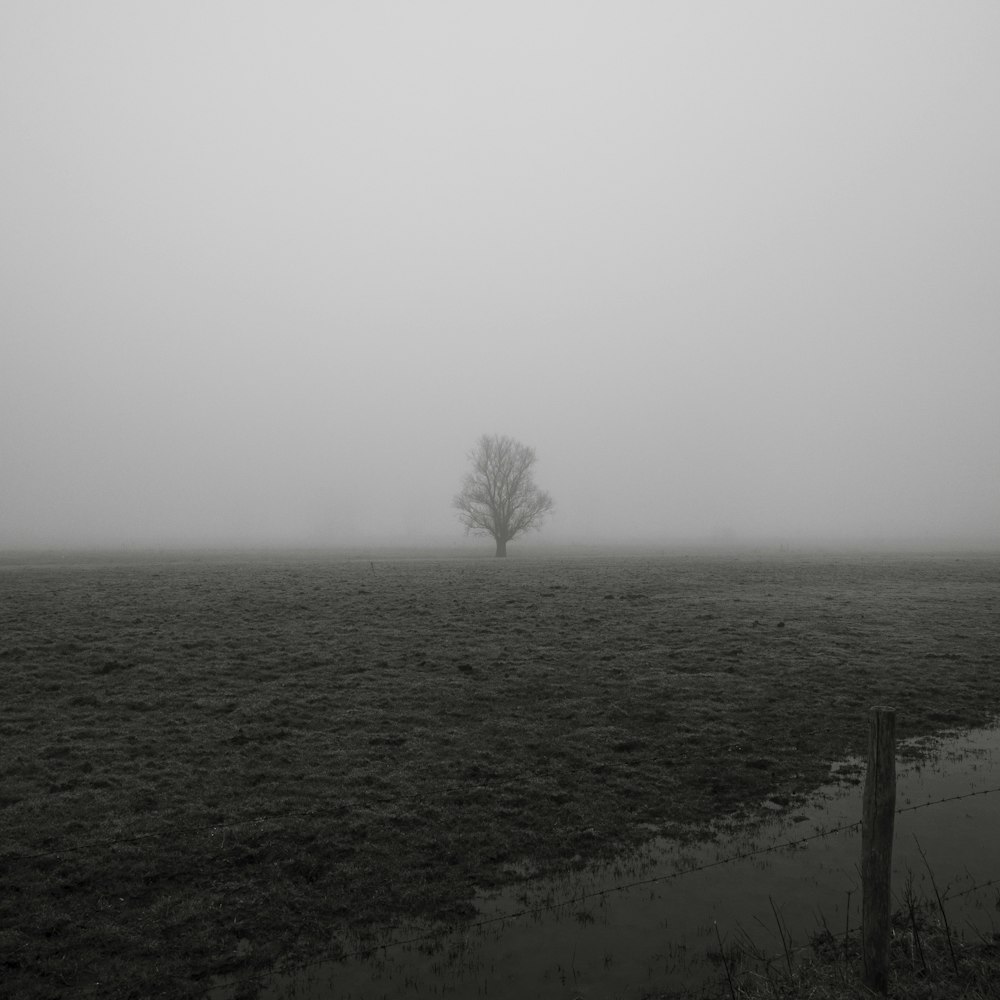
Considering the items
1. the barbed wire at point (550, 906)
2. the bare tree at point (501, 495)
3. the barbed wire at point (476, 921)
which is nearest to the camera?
the barbed wire at point (550, 906)

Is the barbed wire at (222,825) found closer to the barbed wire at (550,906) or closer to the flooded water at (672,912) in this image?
the flooded water at (672,912)

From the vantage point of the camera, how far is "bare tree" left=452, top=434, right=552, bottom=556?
76312mm

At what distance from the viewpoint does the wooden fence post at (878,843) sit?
714 centimetres

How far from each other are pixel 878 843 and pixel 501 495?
69976 millimetres

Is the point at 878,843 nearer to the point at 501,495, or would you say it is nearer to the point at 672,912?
the point at 672,912

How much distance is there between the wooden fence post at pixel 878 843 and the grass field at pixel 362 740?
4845 mm

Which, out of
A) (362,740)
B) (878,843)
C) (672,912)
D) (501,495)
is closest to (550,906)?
(672,912)

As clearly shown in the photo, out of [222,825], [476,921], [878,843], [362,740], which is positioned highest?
[878,843]

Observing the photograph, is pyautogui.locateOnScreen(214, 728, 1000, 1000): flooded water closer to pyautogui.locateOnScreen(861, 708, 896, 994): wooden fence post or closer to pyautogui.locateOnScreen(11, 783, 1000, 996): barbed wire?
pyautogui.locateOnScreen(11, 783, 1000, 996): barbed wire

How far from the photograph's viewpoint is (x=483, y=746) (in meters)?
15.6

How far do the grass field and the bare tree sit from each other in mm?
42974

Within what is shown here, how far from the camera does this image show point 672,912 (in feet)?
31.7

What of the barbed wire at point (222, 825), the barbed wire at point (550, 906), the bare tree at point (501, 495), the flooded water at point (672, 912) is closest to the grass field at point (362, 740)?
the barbed wire at point (222, 825)

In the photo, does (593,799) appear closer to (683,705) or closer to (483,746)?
(483,746)
